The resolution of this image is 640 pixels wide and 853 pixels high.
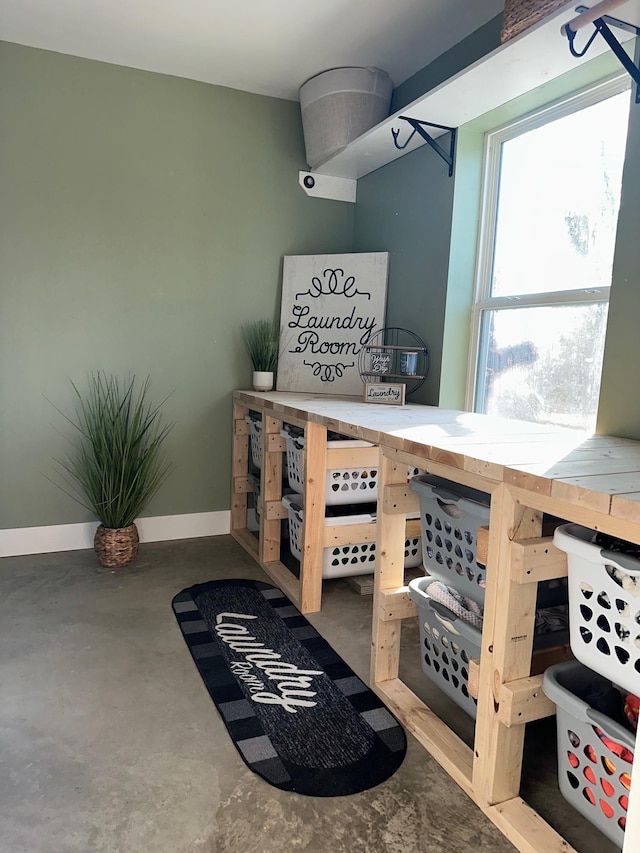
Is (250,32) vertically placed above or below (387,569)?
above

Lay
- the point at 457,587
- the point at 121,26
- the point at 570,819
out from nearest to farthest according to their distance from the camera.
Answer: the point at 570,819
the point at 457,587
the point at 121,26

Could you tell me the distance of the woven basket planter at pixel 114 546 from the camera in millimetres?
2770

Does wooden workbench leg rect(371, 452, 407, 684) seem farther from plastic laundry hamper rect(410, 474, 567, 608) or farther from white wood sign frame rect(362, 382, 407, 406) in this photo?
white wood sign frame rect(362, 382, 407, 406)

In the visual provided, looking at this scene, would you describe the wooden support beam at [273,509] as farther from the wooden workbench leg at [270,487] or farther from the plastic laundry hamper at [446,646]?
the plastic laundry hamper at [446,646]

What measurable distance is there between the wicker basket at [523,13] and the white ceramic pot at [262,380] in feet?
5.84

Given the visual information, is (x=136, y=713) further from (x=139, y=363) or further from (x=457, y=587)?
(x=139, y=363)

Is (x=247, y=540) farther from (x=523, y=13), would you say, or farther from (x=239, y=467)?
(x=523, y=13)

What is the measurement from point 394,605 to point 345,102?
220cm

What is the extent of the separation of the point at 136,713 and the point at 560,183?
2.22 meters

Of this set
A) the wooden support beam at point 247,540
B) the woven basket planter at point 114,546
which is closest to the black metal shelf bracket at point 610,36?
the wooden support beam at point 247,540

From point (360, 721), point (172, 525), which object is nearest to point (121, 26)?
point (172, 525)

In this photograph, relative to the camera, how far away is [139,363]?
305 centimetres

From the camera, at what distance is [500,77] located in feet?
6.57

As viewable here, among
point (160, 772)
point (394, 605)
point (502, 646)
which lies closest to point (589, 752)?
point (502, 646)
